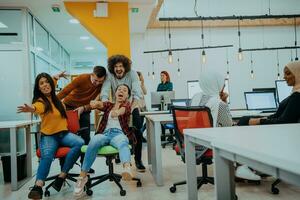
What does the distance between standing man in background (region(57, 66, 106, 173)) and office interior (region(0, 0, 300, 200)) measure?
0.92 m

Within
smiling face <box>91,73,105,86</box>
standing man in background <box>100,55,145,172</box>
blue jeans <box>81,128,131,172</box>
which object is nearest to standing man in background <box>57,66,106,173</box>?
smiling face <box>91,73,105,86</box>

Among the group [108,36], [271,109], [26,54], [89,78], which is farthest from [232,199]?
[26,54]

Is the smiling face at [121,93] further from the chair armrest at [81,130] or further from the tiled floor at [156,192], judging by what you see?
the tiled floor at [156,192]

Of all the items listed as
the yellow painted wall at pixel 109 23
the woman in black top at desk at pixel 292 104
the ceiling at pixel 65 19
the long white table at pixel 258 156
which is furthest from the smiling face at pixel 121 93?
the ceiling at pixel 65 19

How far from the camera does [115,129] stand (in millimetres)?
3105

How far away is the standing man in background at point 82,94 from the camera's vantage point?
11.9 feet

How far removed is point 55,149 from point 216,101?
167 cm

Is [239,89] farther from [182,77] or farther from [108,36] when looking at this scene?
[108,36]

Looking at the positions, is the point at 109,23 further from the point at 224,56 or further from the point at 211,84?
the point at 224,56

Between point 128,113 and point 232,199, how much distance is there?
6.63 ft

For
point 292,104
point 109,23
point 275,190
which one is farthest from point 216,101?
point 109,23

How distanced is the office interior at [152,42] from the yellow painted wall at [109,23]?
18 mm

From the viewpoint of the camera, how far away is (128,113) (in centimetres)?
320

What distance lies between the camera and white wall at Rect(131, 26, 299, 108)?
832cm
